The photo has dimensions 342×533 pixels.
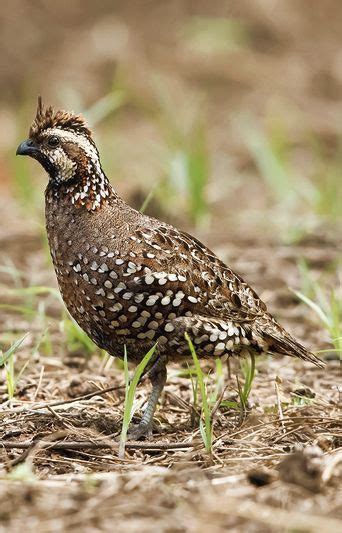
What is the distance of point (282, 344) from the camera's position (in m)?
5.56

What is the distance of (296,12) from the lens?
1636cm

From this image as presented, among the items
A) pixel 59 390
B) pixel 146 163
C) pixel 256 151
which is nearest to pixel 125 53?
pixel 146 163

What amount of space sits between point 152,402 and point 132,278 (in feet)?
2.43

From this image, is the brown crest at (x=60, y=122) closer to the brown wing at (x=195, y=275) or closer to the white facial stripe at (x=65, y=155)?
the white facial stripe at (x=65, y=155)

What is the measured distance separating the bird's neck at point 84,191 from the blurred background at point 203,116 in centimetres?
207

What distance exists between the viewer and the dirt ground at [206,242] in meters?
3.94

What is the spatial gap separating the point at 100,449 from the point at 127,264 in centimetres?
98

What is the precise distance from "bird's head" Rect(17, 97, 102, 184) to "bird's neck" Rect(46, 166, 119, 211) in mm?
13

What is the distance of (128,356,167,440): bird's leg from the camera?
5.16m

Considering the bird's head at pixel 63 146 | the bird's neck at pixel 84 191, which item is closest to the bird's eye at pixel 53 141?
the bird's head at pixel 63 146

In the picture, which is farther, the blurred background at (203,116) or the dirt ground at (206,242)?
the blurred background at (203,116)

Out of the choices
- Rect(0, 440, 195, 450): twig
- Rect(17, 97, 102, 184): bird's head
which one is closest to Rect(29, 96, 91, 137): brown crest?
Rect(17, 97, 102, 184): bird's head

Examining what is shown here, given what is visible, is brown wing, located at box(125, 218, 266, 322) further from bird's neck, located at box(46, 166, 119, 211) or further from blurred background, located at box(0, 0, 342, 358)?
blurred background, located at box(0, 0, 342, 358)

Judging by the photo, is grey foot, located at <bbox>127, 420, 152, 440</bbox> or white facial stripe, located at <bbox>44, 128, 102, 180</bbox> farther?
white facial stripe, located at <bbox>44, 128, 102, 180</bbox>
